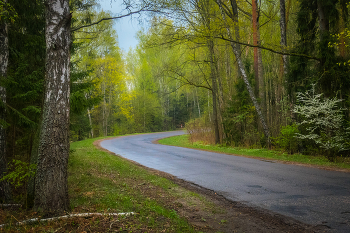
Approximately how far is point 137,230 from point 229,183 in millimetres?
4351

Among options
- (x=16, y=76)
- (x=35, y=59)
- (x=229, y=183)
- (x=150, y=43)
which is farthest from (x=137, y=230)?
(x=150, y=43)

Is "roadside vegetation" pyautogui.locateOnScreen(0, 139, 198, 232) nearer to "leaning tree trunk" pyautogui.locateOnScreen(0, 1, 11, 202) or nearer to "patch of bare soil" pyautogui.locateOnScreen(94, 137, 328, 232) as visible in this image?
"patch of bare soil" pyautogui.locateOnScreen(94, 137, 328, 232)

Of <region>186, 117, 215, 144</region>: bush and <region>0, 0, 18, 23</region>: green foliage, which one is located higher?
<region>0, 0, 18, 23</region>: green foliage

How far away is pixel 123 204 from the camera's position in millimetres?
4918

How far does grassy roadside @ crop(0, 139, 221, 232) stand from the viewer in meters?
3.71

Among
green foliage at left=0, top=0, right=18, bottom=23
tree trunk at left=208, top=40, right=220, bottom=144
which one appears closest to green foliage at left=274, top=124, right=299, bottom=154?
tree trunk at left=208, top=40, right=220, bottom=144

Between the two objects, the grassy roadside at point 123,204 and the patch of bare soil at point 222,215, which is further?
the patch of bare soil at point 222,215

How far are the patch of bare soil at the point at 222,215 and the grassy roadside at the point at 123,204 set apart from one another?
0.08ft

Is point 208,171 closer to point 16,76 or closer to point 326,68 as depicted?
point 16,76

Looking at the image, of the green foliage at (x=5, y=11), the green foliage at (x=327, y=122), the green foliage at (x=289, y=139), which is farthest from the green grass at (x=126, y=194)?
the green foliage at (x=289, y=139)

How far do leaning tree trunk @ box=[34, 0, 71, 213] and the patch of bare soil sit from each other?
2.28 metres

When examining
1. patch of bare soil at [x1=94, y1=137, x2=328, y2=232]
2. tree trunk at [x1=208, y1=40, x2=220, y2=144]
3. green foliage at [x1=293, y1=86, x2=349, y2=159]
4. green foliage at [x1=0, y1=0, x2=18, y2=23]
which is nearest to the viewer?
patch of bare soil at [x1=94, y1=137, x2=328, y2=232]

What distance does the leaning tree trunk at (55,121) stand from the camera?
425cm

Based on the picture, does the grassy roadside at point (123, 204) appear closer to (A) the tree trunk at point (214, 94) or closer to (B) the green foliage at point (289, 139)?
(B) the green foliage at point (289, 139)
